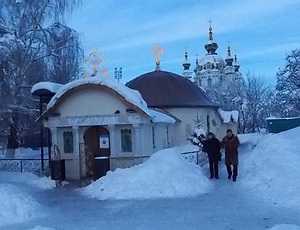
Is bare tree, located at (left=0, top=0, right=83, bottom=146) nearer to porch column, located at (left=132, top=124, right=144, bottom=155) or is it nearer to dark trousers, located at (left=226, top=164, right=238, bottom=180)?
porch column, located at (left=132, top=124, right=144, bottom=155)

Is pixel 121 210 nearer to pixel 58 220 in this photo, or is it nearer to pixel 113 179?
pixel 58 220

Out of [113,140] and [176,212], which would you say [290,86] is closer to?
[113,140]

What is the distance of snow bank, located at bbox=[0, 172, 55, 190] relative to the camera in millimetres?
20875

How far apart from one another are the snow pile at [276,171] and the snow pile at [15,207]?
6.66 metres

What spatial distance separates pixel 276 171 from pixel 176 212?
5.29 m

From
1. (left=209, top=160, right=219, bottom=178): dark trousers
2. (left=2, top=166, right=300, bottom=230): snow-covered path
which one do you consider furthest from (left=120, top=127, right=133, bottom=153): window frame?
(left=2, top=166, right=300, bottom=230): snow-covered path

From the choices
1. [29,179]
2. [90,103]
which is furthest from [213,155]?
[29,179]

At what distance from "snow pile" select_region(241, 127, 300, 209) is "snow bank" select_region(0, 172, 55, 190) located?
7825 mm

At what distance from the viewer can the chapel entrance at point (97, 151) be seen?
2250 cm

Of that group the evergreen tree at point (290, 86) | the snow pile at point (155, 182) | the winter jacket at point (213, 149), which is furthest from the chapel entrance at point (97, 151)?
the evergreen tree at point (290, 86)

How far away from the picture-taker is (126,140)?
73.9 ft

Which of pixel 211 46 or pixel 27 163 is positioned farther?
pixel 211 46

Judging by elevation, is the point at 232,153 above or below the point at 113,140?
below

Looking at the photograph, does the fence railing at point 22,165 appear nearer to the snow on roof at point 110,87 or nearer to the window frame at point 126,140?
the snow on roof at point 110,87
